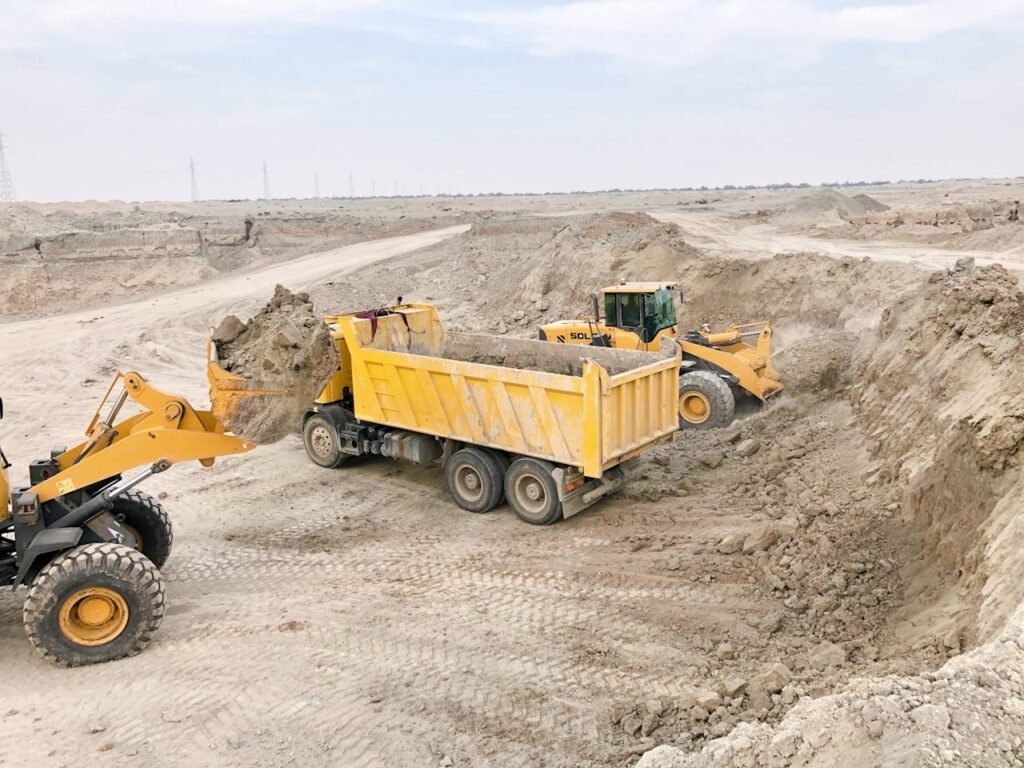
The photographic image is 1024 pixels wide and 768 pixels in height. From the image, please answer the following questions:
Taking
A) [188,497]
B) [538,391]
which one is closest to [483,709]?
[538,391]

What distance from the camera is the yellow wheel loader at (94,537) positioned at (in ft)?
20.2

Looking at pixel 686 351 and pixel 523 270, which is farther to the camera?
pixel 523 270

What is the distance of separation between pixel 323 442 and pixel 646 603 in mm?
→ 5707

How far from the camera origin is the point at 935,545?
6555mm

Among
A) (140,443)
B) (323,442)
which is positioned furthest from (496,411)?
(140,443)

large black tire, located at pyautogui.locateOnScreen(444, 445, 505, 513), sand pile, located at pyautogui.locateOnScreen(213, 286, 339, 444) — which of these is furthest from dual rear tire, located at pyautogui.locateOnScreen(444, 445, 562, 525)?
sand pile, located at pyautogui.locateOnScreen(213, 286, 339, 444)

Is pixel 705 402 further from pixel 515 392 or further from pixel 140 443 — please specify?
pixel 140 443

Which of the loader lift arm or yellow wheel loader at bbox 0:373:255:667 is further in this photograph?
the loader lift arm

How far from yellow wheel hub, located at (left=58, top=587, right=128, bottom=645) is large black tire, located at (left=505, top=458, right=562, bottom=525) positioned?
424cm

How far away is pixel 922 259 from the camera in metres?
19.8

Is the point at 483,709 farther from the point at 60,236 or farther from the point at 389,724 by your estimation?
the point at 60,236

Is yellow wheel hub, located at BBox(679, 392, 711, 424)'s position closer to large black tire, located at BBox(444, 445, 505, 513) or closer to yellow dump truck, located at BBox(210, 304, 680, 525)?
yellow dump truck, located at BBox(210, 304, 680, 525)

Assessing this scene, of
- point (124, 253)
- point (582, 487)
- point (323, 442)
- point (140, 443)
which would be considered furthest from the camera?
point (124, 253)

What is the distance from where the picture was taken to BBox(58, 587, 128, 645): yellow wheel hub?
621 cm
